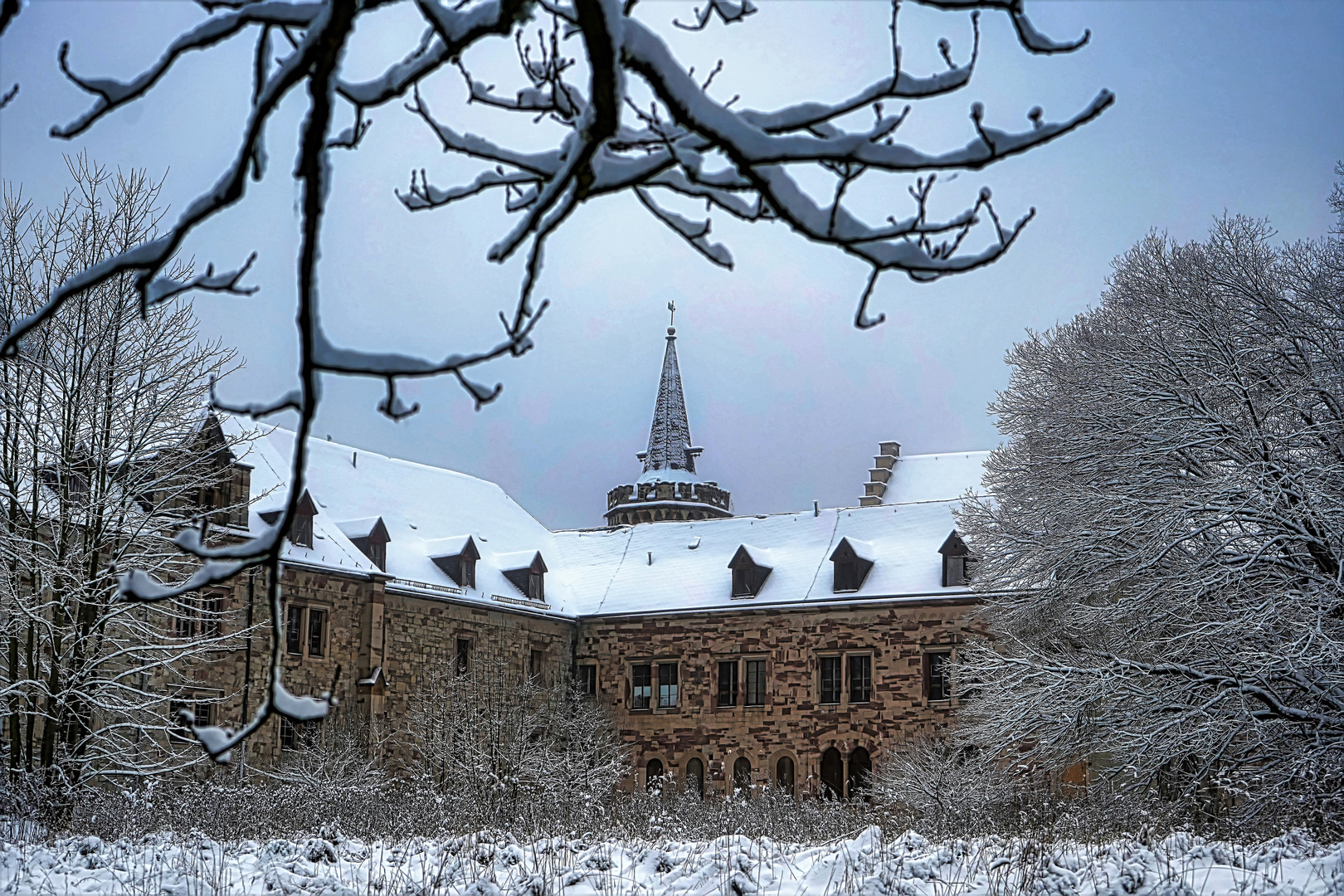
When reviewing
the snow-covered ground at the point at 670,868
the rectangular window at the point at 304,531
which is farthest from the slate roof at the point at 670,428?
the snow-covered ground at the point at 670,868

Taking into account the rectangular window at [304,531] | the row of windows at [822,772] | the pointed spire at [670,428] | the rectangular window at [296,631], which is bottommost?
the row of windows at [822,772]

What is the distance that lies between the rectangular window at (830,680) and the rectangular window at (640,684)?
4640mm

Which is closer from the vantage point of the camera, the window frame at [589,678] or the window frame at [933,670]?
the window frame at [933,670]

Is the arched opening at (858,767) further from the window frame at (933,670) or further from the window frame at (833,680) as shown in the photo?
the window frame at (933,670)

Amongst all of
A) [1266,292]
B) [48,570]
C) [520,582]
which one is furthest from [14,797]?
[520,582]

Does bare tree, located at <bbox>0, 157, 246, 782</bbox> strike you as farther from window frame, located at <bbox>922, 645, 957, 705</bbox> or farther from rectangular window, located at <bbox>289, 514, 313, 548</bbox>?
window frame, located at <bbox>922, 645, 957, 705</bbox>

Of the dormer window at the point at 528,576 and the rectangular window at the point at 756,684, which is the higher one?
the dormer window at the point at 528,576

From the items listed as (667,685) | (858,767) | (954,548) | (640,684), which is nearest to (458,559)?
(640,684)

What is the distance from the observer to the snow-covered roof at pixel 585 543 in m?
31.6

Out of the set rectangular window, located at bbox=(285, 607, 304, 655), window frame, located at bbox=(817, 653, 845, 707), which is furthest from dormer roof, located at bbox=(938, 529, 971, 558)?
rectangular window, located at bbox=(285, 607, 304, 655)

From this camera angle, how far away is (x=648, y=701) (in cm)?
3494

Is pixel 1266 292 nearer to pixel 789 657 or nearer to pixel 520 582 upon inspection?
pixel 789 657

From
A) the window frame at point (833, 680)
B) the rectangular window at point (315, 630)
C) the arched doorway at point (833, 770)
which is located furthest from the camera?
the window frame at point (833, 680)

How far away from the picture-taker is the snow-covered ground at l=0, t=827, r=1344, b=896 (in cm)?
921
